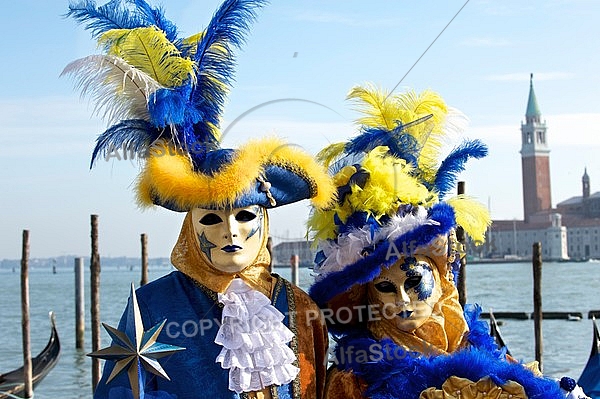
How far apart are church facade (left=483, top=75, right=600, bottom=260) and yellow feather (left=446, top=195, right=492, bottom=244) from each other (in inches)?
2426

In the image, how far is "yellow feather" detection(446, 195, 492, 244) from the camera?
3133mm

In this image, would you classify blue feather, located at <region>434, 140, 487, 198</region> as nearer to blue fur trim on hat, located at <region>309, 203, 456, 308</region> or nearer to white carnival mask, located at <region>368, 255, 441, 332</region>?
blue fur trim on hat, located at <region>309, 203, 456, 308</region>

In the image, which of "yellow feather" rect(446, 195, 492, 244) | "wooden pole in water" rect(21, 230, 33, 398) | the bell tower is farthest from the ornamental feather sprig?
the bell tower

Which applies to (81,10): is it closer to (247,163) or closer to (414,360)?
(247,163)

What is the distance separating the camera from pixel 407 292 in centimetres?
297

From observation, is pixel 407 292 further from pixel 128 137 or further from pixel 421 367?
pixel 128 137

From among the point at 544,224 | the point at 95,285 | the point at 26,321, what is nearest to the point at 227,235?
the point at 95,285

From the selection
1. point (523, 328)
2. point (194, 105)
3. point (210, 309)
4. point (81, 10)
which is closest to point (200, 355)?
point (210, 309)

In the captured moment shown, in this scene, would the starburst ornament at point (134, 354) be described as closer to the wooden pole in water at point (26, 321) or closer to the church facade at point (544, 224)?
the wooden pole in water at point (26, 321)

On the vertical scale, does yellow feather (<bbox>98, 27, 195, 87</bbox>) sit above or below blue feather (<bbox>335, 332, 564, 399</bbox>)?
above

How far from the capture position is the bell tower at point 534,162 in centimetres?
7031

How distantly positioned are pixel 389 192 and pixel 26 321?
846 centimetres

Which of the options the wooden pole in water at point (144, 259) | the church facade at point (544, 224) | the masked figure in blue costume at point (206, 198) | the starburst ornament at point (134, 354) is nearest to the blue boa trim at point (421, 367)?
the masked figure in blue costume at point (206, 198)

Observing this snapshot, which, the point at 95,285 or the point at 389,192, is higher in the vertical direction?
the point at 389,192
